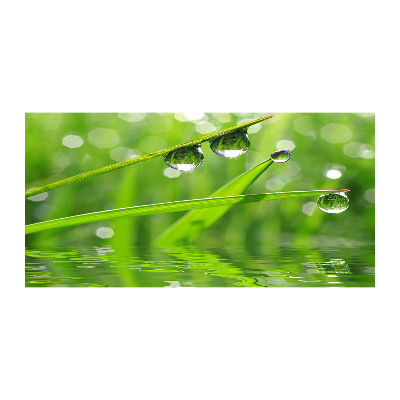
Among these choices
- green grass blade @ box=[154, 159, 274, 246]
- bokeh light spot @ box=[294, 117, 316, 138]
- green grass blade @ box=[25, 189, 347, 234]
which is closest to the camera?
green grass blade @ box=[25, 189, 347, 234]

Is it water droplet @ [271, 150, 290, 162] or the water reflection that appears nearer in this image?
the water reflection

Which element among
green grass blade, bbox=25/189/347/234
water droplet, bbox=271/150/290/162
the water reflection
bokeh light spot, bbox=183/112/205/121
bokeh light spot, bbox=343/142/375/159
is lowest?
the water reflection

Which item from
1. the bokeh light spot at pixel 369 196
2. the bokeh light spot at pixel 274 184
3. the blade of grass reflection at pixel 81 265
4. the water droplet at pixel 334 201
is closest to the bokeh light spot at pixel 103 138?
the blade of grass reflection at pixel 81 265

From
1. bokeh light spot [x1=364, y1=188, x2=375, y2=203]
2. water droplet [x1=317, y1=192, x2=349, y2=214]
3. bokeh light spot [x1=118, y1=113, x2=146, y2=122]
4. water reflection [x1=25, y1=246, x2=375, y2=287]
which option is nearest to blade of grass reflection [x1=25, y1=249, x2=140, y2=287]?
water reflection [x1=25, y1=246, x2=375, y2=287]

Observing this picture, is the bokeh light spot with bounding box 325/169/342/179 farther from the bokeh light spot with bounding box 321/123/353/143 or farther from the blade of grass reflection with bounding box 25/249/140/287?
the blade of grass reflection with bounding box 25/249/140/287

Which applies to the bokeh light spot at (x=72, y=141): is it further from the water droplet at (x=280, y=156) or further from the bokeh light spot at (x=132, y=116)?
the water droplet at (x=280, y=156)

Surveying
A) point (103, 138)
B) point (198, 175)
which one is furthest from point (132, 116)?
point (198, 175)
